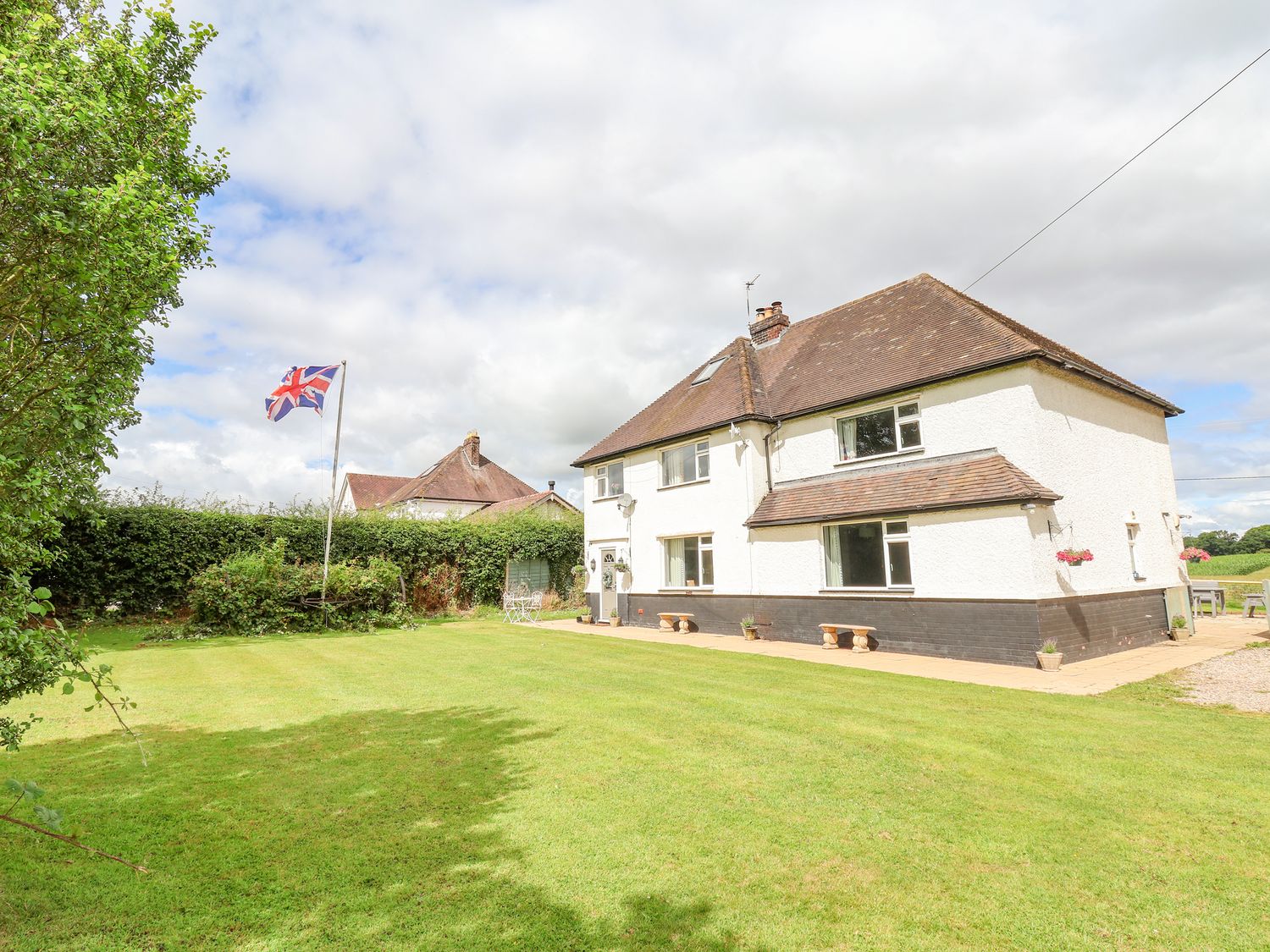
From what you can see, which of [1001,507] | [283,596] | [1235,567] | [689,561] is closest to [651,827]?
[1001,507]

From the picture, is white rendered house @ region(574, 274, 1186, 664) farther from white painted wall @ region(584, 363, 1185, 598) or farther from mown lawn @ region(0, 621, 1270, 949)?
mown lawn @ region(0, 621, 1270, 949)

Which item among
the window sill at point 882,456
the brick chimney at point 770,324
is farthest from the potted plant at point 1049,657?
the brick chimney at point 770,324

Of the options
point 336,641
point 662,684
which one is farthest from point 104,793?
point 336,641

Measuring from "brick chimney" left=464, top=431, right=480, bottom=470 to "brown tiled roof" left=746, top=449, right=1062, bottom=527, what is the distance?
99.4 ft

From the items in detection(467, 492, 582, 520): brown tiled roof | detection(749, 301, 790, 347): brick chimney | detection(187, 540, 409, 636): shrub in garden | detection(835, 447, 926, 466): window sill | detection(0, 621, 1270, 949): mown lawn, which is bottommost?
detection(0, 621, 1270, 949): mown lawn

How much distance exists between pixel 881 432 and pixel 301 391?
53.3 ft

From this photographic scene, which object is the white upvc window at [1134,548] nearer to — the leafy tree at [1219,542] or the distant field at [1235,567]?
the distant field at [1235,567]

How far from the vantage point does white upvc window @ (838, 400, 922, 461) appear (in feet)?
47.5

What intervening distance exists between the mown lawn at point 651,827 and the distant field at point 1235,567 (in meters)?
35.7

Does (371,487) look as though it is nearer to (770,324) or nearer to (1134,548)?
(770,324)

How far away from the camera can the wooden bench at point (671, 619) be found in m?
18.7

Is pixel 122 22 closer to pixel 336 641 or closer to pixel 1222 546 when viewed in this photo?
pixel 336 641

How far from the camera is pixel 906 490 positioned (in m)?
13.9

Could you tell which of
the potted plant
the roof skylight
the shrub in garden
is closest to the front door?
the shrub in garden
